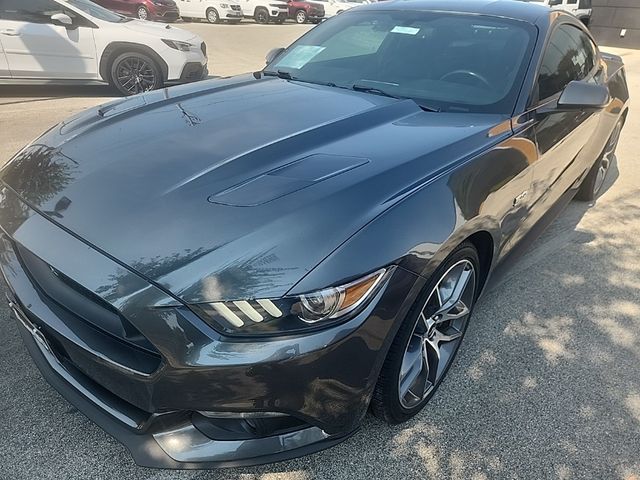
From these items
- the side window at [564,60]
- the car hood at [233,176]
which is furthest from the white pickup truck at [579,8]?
the car hood at [233,176]

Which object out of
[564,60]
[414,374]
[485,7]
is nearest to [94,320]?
[414,374]

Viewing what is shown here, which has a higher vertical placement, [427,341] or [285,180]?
[285,180]

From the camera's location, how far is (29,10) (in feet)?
22.2

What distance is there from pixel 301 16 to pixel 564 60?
779 inches

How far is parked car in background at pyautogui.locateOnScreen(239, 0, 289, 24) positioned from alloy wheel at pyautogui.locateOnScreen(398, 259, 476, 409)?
20317 mm

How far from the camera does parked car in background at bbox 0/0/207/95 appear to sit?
6.73m

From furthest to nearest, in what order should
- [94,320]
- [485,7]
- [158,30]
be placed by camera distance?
[158,30] < [485,7] < [94,320]

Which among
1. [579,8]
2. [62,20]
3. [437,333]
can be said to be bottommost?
[579,8]

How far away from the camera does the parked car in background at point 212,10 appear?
62.5ft

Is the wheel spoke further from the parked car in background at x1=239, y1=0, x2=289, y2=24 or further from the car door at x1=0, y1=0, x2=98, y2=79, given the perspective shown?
the parked car in background at x1=239, y1=0, x2=289, y2=24

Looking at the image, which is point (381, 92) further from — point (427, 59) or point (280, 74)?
point (280, 74)

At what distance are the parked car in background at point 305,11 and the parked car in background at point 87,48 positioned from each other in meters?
14.8

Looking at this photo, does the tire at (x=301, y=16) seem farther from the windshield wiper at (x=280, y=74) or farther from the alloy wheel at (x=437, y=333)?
the alloy wheel at (x=437, y=333)

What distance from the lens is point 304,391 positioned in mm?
1575
